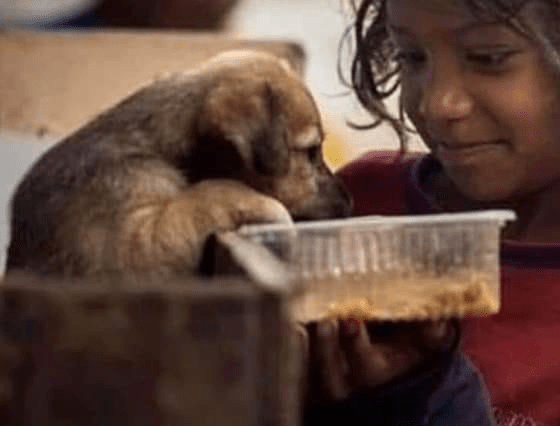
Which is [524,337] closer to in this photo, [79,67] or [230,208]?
[230,208]

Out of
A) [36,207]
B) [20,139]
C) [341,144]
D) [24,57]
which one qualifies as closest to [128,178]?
[36,207]

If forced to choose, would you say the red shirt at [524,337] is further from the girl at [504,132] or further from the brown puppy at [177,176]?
the brown puppy at [177,176]

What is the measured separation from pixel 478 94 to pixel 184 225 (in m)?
0.40

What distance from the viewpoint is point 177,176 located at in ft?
5.12

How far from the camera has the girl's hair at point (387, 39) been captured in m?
1.64

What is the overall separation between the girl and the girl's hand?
0.28m

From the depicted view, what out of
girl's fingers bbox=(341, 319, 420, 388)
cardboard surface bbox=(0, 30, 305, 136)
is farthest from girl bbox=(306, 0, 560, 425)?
cardboard surface bbox=(0, 30, 305, 136)

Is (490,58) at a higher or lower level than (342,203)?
higher

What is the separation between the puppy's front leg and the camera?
1.40 metres

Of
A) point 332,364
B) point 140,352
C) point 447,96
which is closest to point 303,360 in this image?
point 332,364

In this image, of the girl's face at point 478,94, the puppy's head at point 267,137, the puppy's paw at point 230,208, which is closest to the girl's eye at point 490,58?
the girl's face at point 478,94

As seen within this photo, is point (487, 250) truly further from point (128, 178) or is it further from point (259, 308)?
point (259, 308)

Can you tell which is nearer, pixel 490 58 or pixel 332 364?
pixel 332 364

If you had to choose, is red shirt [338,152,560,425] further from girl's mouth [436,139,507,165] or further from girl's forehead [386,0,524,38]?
girl's forehead [386,0,524,38]
